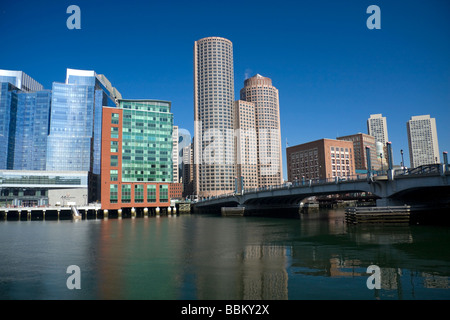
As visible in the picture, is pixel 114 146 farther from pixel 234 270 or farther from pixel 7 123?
pixel 7 123

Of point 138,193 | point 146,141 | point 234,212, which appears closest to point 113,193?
point 138,193

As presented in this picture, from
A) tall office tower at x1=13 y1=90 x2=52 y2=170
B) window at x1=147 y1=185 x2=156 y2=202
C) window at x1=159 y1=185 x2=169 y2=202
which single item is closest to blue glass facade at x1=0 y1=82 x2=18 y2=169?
tall office tower at x1=13 y1=90 x2=52 y2=170

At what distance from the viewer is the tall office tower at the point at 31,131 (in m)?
187

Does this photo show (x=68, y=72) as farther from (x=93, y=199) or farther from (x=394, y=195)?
(x=394, y=195)

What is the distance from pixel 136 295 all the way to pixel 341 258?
17.7 meters

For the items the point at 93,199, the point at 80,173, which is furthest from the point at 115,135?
the point at 93,199

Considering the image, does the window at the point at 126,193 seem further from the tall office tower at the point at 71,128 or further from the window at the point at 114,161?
the tall office tower at the point at 71,128

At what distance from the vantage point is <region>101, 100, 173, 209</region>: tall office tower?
370 ft

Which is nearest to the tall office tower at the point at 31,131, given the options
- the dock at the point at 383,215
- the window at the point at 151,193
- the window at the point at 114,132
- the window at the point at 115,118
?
the window at the point at 115,118

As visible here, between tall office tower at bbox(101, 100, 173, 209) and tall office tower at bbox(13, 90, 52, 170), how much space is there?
96953 mm

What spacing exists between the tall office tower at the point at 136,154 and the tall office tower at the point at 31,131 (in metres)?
97.0

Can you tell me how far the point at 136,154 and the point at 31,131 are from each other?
110 meters

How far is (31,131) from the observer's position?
619 ft

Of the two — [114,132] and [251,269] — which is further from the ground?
[114,132]
